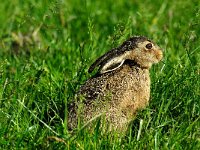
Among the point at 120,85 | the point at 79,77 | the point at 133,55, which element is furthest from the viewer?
the point at 79,77

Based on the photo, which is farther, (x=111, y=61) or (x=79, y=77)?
(x=79, y=77)

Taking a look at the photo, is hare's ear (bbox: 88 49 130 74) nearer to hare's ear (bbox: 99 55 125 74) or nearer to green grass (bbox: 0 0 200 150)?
hare's ear (bbox: 99 55 125 74)

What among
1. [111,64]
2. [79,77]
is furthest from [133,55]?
[79,77]

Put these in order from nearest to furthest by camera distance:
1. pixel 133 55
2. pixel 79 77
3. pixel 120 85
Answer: pixel 120 85 < pixel 133 55 < pixel 79 77

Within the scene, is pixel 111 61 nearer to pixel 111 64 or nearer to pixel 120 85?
pixel 111 64

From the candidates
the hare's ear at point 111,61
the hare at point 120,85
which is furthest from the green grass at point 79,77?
the hare's ear at point 111,61

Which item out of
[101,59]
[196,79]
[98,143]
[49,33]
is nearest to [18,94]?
[101,59]

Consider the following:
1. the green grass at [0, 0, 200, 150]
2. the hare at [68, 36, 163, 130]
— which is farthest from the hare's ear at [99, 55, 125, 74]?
the green grass at [0, 0, 200, 150]

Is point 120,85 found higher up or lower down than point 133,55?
lower down

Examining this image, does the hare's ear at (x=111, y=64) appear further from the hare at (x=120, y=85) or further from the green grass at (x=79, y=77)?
the green grass at (x=79, y=77)
